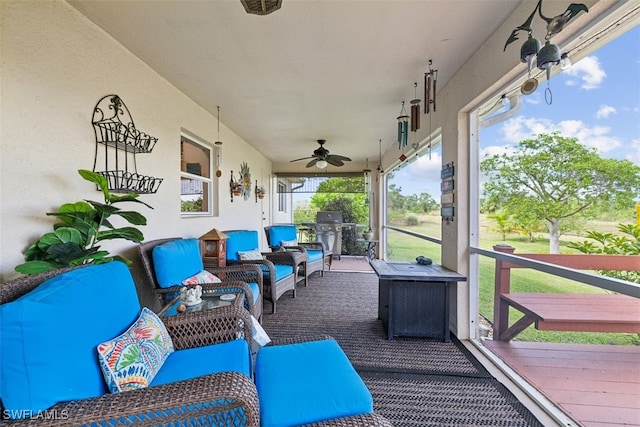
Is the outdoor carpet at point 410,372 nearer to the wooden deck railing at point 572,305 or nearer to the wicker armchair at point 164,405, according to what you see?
the wooden deck railing at point 572,305

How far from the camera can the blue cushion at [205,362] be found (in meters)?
1.23

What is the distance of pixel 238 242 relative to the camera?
11.8ft

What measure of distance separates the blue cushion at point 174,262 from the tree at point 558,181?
2.63 metres

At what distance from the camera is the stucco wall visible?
139 cm

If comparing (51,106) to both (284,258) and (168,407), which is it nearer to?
(168,407)

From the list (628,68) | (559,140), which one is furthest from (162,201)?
(628,68)

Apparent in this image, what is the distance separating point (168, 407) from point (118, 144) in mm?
1878

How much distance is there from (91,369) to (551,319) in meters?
2.34

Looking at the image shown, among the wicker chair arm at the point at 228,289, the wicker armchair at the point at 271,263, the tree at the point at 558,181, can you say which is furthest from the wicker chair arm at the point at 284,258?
the tree at the point at 558,181

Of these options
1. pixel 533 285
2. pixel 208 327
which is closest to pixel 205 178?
pixel 208 327

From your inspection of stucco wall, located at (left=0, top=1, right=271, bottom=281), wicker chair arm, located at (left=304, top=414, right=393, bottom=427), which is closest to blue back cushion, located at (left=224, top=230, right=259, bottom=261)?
stucco wall, located at (left=0, top=1, right=271, bottom=281)

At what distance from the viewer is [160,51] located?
2.13 metres

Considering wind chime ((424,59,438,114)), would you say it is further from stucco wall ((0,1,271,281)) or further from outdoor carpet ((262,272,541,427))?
stucco wall ((0,1,271,281))

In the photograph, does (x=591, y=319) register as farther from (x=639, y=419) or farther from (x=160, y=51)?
(x=160, y=51)
